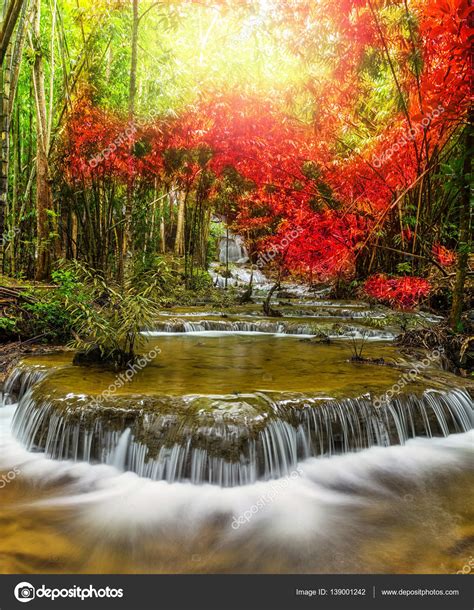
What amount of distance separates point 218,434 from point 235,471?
0.33m

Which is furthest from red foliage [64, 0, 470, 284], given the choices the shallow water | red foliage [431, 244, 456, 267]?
the shallow water

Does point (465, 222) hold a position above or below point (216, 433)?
above

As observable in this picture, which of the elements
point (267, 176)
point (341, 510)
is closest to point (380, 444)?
point (341, 510)

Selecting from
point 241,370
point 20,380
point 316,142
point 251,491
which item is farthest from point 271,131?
point 251,491

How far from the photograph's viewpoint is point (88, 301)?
6.39m

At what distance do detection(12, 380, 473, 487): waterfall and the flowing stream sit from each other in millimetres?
13

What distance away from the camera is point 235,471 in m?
3.57

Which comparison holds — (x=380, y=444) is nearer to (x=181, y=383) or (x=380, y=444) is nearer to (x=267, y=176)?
(x=181, y=383)

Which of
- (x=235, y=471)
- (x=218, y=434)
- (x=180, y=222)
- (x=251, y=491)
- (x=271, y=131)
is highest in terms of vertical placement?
(x=271, y=131)

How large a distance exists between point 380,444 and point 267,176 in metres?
7.84

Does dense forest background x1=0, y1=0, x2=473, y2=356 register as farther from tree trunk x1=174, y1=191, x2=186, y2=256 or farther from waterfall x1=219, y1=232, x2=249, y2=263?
waterfall x1=219, y1=232, x2=249, y2=263

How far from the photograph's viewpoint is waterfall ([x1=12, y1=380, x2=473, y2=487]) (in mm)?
3602

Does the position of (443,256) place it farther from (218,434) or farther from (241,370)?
(218,434)

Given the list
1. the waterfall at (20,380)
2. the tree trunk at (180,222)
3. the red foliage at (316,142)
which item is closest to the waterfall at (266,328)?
the red foliage at (316,142)
